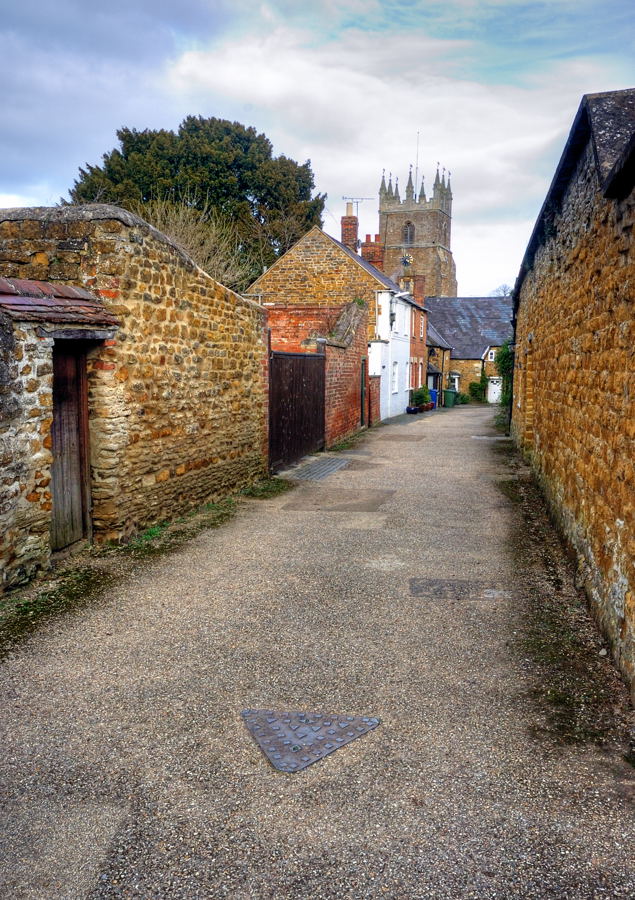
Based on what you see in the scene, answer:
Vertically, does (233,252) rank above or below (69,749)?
above

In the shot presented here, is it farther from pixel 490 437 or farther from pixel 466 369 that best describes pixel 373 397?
pixel 466 369

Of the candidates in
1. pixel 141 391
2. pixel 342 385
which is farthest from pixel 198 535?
pixel 342 385

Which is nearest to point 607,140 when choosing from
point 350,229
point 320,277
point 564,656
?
point 564,656

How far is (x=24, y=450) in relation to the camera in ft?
18.4

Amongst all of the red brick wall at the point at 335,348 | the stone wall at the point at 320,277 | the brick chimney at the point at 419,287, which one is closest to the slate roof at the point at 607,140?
the red brick wall at the point at 335,348

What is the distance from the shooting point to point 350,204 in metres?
31.1

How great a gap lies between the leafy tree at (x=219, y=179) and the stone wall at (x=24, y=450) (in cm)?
2539

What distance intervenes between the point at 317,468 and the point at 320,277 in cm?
1452

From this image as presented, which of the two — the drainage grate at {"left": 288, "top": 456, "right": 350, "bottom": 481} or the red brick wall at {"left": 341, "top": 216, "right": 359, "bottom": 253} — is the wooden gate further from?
the red brick wall at {"left": 341, "top": 216, "right": 359, "bottom": 253}

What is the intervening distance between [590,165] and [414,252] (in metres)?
65.9

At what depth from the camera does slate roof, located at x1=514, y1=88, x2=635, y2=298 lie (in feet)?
14.5

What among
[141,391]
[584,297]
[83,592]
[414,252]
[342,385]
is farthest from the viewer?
[414,252]

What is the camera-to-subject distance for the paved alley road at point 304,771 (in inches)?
102

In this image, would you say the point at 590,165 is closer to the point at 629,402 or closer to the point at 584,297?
the point at 584,297
